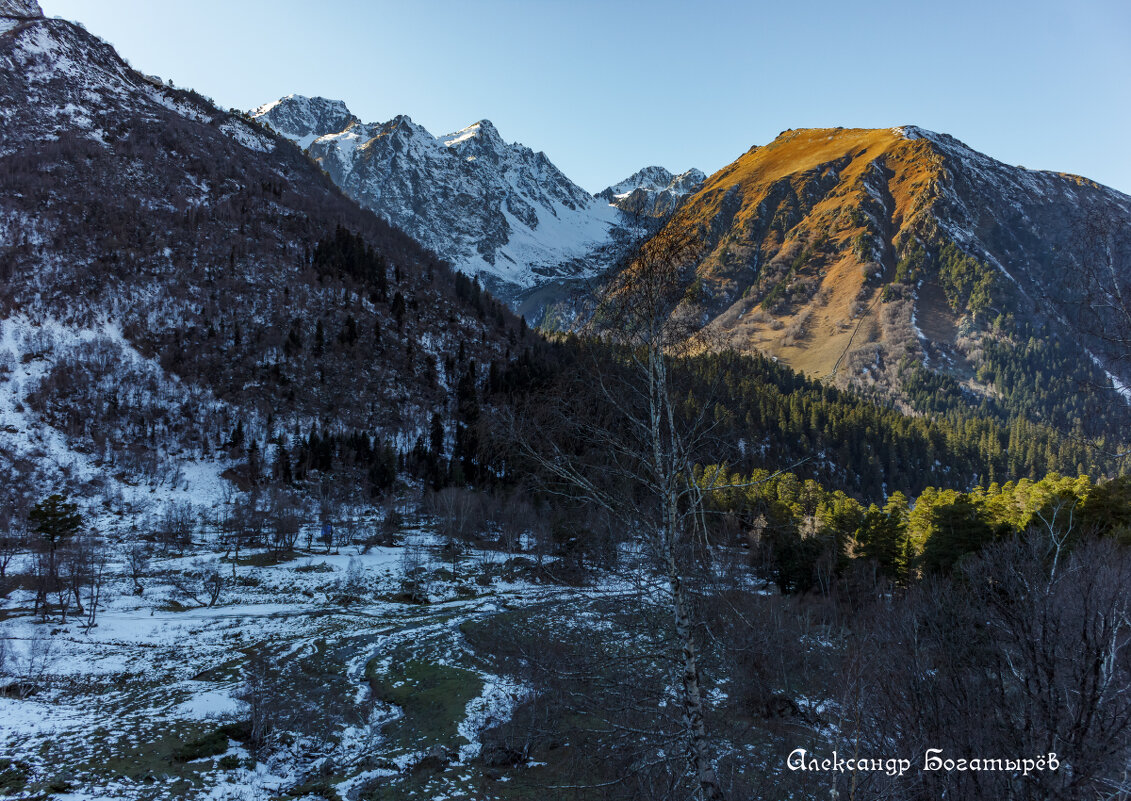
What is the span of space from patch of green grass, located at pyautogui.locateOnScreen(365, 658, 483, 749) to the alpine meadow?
0.24m

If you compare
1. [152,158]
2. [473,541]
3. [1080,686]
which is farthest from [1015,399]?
[152,158]

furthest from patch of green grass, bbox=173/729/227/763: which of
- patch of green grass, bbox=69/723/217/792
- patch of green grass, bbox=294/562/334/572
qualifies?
patch of green grass, bbox=294/562/334/572

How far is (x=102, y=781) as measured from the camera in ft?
55.7

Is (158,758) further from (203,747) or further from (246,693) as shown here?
(246,693)

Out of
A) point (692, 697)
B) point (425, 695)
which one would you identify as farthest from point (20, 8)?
point (692, 697)

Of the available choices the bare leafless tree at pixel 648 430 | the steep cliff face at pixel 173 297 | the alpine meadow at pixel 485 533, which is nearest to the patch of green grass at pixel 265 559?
the alpine meadow at pixel 485 533

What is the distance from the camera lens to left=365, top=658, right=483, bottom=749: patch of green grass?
2312 cm

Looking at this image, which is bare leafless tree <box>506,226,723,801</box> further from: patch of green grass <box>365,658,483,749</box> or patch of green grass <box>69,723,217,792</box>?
patch of green grass <box>365,658,483,749</box>

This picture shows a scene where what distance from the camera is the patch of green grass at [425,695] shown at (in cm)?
2312

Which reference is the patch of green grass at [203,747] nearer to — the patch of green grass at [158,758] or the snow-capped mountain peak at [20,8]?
the patch of green grass at [158,758]

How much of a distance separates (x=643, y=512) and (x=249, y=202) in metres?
149

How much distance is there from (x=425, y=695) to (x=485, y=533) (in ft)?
131

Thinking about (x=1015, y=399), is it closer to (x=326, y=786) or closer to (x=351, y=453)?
→ (x=351, y=453)

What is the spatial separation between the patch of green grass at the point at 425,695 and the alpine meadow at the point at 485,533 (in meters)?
0.24
